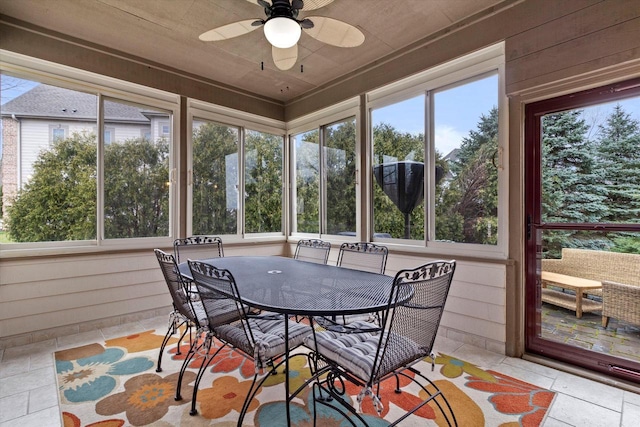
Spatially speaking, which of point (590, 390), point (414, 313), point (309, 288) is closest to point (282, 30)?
point (309, 288)

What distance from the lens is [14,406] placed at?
6.41ft

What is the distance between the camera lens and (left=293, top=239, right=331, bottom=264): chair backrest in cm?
308

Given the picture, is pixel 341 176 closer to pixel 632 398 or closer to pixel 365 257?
pixel 365 257

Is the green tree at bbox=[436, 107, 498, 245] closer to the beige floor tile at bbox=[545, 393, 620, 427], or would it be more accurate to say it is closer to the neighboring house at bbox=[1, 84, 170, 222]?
the beige floor tile at bbox=[545, 393, 620, 427]

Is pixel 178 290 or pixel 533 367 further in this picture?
pixel 533 367

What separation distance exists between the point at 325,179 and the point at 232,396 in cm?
301

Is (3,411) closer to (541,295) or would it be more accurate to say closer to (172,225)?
(172,225)

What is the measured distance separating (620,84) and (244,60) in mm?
3347

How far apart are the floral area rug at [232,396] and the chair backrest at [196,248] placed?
98 centimetres

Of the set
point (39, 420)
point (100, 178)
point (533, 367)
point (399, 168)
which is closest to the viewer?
point (39, 420)

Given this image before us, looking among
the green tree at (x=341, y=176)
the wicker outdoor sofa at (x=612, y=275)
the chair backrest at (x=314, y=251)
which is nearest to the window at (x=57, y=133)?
the chair backrest at (x=314, y=251)

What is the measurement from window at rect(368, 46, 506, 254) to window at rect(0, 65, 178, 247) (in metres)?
2.60

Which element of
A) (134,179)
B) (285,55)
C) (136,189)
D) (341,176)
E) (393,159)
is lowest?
(136,189)

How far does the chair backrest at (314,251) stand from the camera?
10.1 feet
